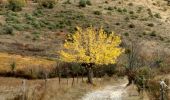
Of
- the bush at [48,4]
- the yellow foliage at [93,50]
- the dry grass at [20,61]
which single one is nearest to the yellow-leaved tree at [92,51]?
the yellow foliage at [93,50]

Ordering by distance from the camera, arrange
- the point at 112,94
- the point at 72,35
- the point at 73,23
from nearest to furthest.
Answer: the point at 112,94, the point at 72,35, the point at 73,23

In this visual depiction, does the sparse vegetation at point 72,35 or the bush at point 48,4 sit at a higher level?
the bush at point 48,4

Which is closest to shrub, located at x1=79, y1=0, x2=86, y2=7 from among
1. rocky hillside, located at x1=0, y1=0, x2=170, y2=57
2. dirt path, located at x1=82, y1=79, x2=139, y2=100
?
rocky hillside, located at x1=0, y1=0, x2=170, y2=57

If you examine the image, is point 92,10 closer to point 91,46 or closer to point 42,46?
point 42,46

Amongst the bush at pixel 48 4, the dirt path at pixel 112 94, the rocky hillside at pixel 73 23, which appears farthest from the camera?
the bush at pixel 48 4

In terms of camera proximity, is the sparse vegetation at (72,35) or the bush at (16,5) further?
the bush at (16,5)

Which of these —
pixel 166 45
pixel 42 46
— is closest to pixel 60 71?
pixel 42 46

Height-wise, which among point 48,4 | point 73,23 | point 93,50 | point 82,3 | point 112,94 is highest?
point 82,3

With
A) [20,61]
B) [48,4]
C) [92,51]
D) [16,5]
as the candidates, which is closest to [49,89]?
[92,51]

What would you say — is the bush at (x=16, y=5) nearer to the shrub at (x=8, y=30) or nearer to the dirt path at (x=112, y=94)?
the shrub at (x=8, y=30)

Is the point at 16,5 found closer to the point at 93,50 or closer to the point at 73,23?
the point at 73,23

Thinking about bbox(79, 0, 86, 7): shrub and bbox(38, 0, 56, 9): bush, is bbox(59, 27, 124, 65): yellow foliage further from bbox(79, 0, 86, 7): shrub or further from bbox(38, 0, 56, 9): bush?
bbox(38, 0, 56, 9): bush

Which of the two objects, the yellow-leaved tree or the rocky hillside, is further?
the rocky hillside

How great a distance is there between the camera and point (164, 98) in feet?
134
